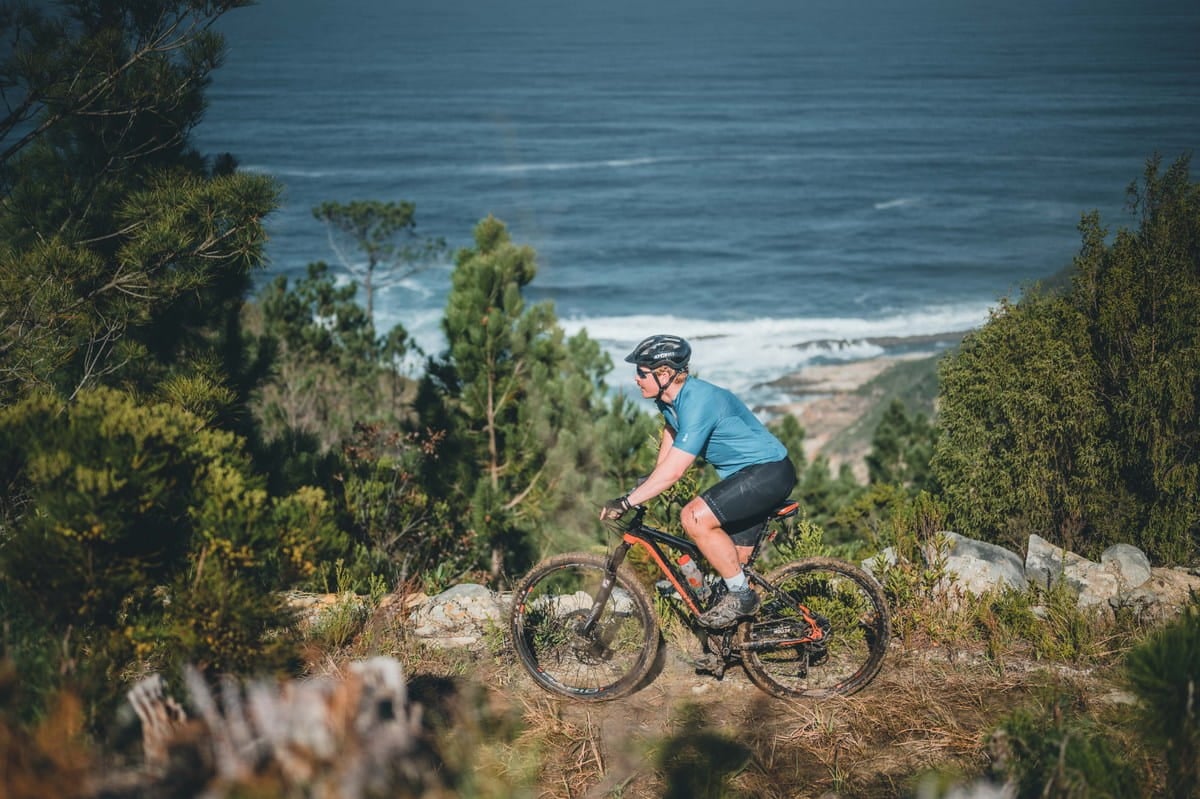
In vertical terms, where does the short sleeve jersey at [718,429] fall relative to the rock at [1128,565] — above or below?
above

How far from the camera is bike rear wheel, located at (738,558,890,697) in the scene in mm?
5121

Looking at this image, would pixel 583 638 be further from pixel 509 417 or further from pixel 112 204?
pixel 509 417

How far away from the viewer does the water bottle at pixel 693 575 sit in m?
5.12

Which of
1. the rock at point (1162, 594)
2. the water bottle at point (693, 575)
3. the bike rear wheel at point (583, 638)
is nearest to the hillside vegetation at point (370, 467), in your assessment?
the bike rear wheel at point (583, 638)

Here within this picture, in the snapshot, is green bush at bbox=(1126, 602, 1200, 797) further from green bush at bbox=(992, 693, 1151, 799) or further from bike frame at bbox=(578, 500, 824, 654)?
bike frame at bbox=(578, 500, 824, 654)

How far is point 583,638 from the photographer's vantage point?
5312 mm

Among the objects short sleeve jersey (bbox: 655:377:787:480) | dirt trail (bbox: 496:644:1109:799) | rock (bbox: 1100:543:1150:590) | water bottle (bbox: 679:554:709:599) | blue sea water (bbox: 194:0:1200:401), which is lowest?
dirt trail (bbox: 496:644:1109:799)

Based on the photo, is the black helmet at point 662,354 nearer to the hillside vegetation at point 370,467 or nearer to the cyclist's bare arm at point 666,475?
the cyclist's bare arm at point 666,475

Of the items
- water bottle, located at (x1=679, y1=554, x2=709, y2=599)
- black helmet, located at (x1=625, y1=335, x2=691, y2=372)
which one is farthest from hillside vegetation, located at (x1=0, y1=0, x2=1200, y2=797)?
black helmet, located at (x1=625, y1=335, x2=691, y2=372)

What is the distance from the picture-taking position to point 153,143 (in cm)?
840

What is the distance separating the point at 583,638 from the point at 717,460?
143 centimetres

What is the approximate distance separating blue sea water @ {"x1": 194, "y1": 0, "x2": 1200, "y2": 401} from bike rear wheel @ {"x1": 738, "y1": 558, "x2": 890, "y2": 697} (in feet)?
20.6

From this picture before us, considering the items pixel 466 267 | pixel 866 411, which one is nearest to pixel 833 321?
pixel 866 411

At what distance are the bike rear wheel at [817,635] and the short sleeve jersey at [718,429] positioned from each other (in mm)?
788
